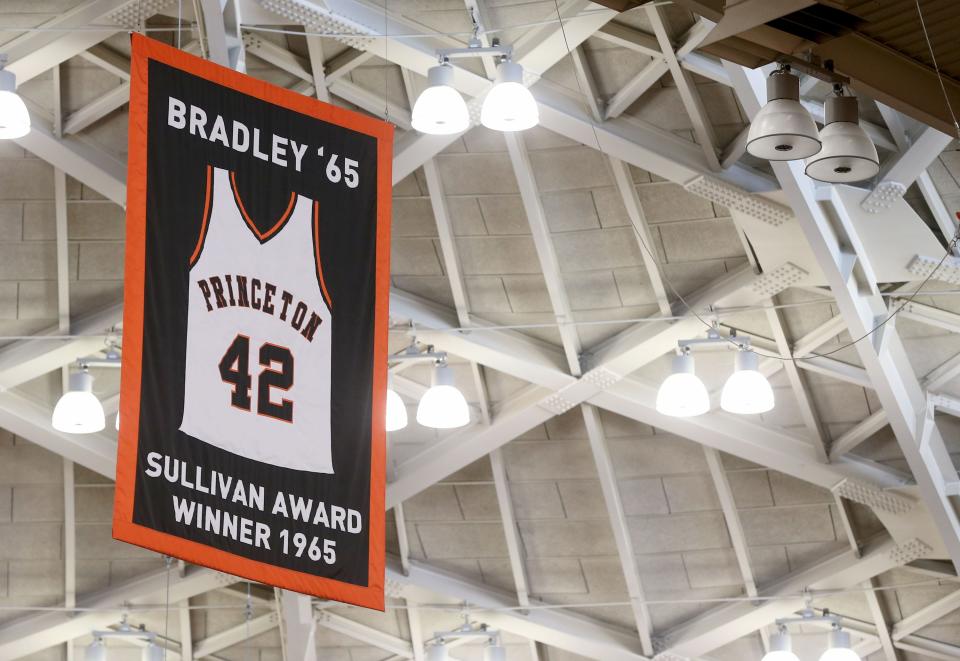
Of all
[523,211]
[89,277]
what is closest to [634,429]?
[523,211]

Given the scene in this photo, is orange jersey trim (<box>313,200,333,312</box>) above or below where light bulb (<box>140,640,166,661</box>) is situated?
below

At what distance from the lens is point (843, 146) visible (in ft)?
27.7

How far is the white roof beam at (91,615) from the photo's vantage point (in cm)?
1750

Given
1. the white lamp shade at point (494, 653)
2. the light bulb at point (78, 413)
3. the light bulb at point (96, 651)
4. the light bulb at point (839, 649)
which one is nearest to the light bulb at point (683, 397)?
the light bulb at point (839, 649)

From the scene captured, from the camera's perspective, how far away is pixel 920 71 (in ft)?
27.4

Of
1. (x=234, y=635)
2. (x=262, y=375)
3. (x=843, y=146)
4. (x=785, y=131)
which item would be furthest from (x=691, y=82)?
(x=234, y=635)

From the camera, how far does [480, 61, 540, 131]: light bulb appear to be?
1096cm

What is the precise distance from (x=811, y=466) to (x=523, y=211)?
376 cm

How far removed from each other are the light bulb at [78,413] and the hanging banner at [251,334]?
5861mm

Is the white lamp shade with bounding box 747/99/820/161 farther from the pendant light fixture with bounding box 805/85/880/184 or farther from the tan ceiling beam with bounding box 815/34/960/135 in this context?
the tan ceiling beam with bounding box 815/34/960/135

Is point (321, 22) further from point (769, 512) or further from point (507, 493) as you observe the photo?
point (769, 512)

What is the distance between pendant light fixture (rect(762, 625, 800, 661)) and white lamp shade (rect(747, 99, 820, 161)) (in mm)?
8388

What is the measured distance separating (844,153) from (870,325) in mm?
4989

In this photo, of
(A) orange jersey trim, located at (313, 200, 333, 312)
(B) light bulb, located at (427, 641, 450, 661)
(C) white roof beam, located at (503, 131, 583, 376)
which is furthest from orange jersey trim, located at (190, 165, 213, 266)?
(B) light bulb, located at (427, 641, 450, 661)
